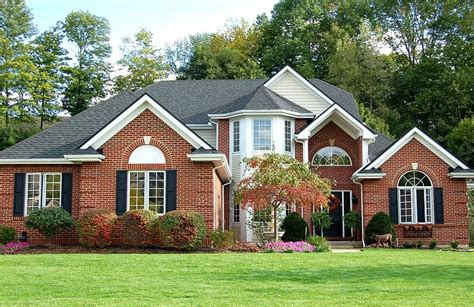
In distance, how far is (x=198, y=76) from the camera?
176ft

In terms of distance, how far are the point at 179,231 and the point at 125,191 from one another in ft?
10.2

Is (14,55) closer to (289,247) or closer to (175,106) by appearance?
(175,106)

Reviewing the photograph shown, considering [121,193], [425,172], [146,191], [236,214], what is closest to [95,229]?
[121,193]

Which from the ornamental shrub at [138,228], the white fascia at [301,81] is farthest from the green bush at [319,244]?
the white fascia at [301,81]

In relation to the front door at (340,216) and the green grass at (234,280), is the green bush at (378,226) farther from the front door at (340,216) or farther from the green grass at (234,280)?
the green grass at (234,280)

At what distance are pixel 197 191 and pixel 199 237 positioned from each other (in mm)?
2031

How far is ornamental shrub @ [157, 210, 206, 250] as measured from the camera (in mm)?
19766

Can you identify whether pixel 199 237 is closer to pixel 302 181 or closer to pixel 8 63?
pixel 302 181

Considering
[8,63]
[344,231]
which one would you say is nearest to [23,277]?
[344,231]

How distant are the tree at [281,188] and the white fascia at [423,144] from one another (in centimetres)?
388

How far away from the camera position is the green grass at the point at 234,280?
Result: 10.4 metres

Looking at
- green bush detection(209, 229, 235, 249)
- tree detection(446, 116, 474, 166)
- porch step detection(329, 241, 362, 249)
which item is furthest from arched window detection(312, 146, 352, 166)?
tree detection(446, 116, 474, 166)

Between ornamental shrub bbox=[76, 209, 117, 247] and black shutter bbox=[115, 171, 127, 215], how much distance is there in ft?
3.07

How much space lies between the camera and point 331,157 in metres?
28.9
